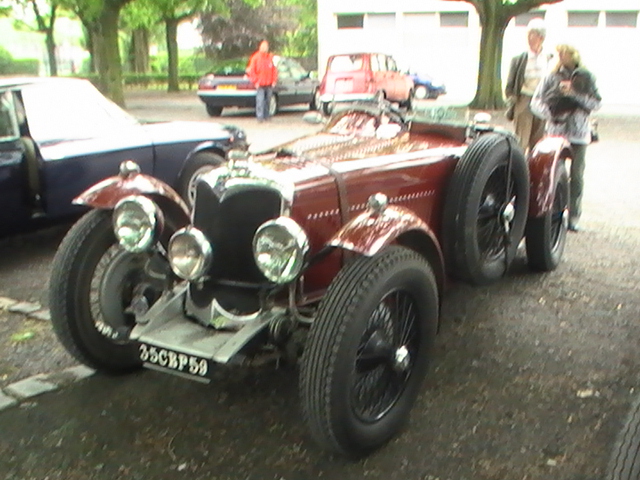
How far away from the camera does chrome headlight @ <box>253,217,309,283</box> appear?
308 centimetres

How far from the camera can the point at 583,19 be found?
88.6 ft

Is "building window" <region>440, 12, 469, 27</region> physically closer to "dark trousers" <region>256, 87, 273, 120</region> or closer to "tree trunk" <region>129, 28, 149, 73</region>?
"dark trousers" <region>256, 87, 273, 120</region>

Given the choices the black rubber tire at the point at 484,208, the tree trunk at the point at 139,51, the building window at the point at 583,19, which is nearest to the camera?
the black rubber tire at the point at 484,208

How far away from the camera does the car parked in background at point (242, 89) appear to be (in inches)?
707

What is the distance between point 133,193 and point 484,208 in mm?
2127

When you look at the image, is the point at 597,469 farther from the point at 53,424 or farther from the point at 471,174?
the point at 53,424

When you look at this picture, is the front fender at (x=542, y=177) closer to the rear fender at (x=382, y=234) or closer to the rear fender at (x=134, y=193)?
the rear fender at (x=382, y=234)

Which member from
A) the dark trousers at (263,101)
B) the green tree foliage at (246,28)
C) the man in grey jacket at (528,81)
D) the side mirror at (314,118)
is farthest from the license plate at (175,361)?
the green tree foliage at (246,28)

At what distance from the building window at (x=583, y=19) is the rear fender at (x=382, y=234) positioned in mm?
26336

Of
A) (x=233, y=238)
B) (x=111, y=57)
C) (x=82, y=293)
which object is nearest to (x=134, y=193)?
(x=82, y=293)

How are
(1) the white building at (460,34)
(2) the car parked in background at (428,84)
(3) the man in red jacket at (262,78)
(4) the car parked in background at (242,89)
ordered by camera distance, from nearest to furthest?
(3) the man in red jacket at (262,78) → (4) the car parked in background at (242,89) → (2) the car parked in background at (428,84) → (1) the white building at (460,34)

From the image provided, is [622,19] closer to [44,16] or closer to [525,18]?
[525,18]

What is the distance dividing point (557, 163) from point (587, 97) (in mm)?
1385

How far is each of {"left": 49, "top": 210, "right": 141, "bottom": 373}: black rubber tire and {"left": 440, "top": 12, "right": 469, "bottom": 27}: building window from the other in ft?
85.3
